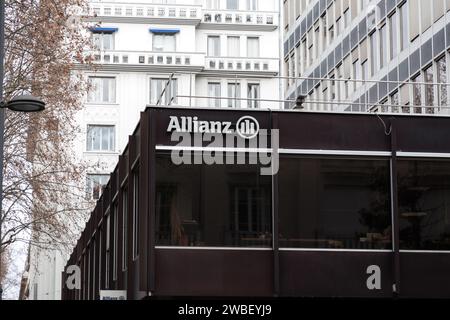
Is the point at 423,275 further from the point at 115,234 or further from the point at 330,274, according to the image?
the point at 115,234

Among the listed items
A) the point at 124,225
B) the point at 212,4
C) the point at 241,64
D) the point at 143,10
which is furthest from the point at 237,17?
A: the point at 124,225

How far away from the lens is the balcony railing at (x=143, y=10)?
212ft

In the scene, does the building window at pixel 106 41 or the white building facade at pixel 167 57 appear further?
the building window at pixel 106 41

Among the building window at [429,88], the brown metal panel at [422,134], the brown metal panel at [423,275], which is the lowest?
the brown metal panel at [423,275]

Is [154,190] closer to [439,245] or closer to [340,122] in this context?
[340,122]

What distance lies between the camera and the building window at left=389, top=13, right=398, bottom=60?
3712 cm

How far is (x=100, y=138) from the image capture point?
63.2 metres

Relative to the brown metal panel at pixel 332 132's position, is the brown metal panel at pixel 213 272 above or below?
below

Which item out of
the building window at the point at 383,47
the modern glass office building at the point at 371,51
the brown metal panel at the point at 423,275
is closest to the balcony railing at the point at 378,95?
the modern glass office building at the point at 371,51

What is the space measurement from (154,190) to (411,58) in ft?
59.4

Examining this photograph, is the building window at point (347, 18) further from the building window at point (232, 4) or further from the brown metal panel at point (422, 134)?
the building window at point (232, 4)

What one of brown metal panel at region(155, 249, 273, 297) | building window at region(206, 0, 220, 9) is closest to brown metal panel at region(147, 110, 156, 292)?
brown metal panel at region(155, 249, 273, 297)

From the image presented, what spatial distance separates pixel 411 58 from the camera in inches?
1380

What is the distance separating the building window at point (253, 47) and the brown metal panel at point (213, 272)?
48078mm
